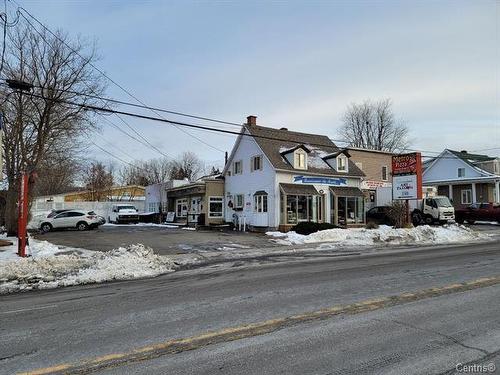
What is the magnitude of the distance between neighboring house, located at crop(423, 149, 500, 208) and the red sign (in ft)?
60.5

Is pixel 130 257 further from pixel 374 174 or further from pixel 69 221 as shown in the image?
pixel 374 174

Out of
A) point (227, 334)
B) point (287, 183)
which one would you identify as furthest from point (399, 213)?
point (227, 334)

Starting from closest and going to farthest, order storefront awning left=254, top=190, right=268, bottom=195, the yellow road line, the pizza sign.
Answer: the yellow road line, the pizza sign, storefront awning left=254, top=190, right=268, bottom=195

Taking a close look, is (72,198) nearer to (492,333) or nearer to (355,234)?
(355,234)

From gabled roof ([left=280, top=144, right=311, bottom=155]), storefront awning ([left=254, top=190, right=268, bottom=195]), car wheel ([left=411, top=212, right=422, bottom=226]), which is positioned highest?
gabled roof ([left=280, top=144, right=311, bottom=155])

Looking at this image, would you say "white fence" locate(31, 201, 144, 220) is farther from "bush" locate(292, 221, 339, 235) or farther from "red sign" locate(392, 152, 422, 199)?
"red sign" locate(392, 152, 422, 199)

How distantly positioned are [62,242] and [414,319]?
20504mm

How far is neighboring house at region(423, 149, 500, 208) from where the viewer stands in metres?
44.9

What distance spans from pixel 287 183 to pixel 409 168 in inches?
314

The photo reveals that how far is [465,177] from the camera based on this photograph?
47844 millimetres

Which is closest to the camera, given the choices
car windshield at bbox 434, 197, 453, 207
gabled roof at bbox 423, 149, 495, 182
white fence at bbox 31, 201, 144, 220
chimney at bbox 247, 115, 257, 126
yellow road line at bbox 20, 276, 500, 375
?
yellow road line at bbox 20, 276, 500, 375

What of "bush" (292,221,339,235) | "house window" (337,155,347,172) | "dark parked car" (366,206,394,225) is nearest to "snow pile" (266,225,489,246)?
"bush" (292,221,339,235)

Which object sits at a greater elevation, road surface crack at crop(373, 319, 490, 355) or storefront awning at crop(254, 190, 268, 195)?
storefront awning at crop(254, 190, 268, 195)

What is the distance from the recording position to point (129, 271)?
12898 mm
